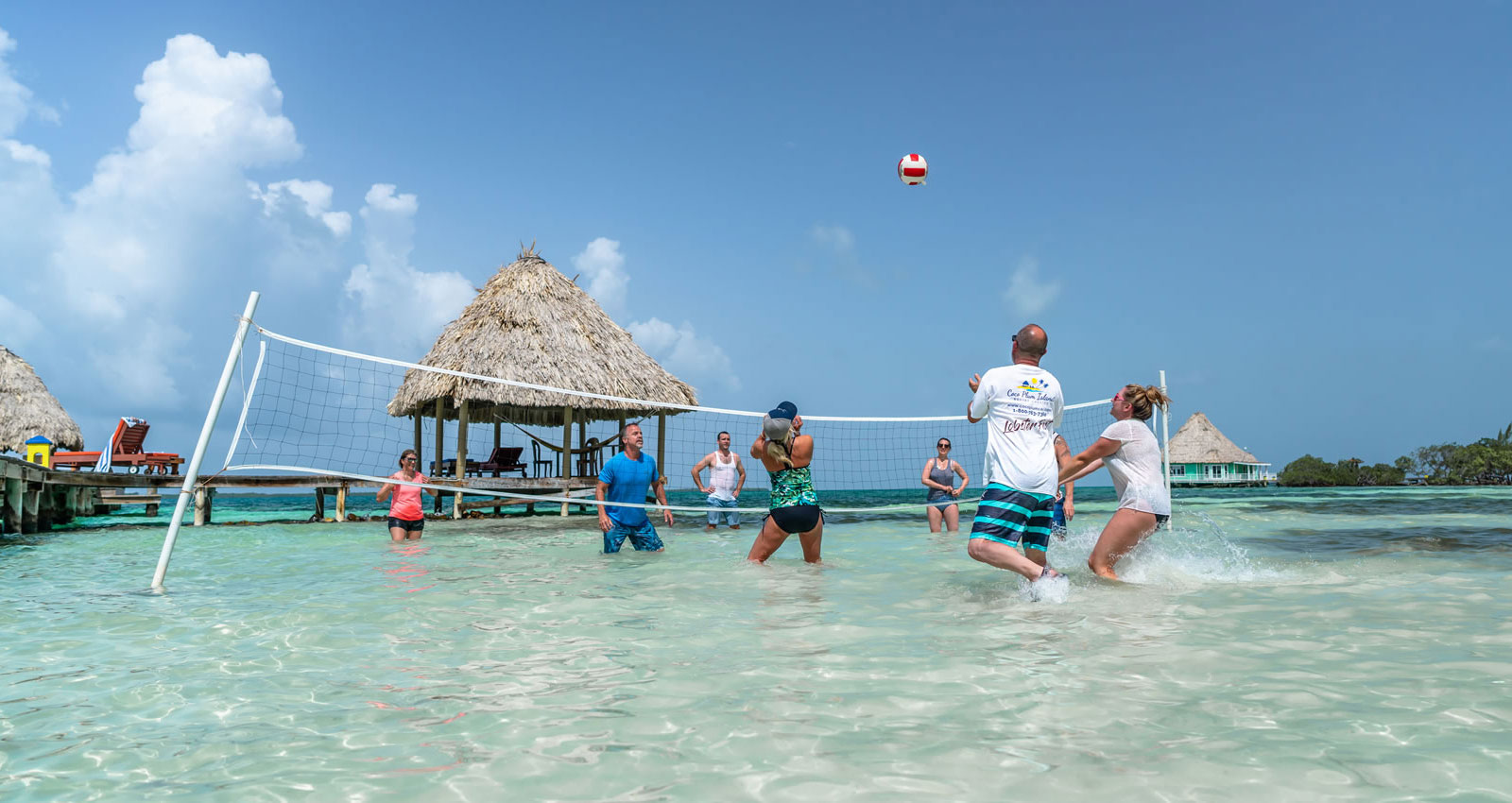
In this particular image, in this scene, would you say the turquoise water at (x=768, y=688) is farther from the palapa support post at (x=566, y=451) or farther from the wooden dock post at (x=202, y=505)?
the palapa support post at (x=566, y=451)

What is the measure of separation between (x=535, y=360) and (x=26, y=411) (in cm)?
1727

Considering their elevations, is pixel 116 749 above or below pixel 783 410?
below

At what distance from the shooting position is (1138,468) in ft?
18.6

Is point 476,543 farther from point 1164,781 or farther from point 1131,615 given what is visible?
point 1164,781

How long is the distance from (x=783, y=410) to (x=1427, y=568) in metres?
5.69

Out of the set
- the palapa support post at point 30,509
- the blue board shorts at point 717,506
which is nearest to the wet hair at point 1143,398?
the blue board shorts at point 717,506

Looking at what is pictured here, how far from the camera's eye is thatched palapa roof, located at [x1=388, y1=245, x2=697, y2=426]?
56.5 ft

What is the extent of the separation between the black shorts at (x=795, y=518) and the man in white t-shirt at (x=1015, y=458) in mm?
1904

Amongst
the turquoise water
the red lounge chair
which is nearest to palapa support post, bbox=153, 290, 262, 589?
the turquoise water

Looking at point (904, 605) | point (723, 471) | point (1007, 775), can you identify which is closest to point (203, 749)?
point (1007, 775)

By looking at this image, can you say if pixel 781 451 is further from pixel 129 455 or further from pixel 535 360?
pixel 129 455

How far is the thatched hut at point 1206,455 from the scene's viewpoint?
48750 millimetres

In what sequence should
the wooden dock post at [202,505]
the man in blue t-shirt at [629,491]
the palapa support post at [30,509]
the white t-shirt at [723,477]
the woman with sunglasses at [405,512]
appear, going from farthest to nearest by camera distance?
the wooden dock post at [202,505] < the palapa support post at [30,509] < the white t-shirt at [723,477] < the woman with sunglasses at [405,512] < the man in blue t-shirt at [629,491]

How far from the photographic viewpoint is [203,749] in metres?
2.76
